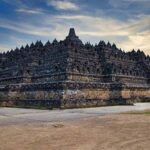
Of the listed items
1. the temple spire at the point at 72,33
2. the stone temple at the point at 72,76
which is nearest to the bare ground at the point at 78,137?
the stone temple at the point at 72,76

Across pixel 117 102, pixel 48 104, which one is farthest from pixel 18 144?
pixel 117 102

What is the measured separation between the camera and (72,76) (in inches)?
1318

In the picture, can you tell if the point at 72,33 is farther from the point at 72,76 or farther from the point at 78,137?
the point at 78,137

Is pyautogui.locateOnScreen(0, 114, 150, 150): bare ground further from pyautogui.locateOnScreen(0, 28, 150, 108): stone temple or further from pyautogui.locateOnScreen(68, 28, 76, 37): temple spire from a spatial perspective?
pyautogui.locateOnScreen(68, 28, 76, 37): temple spire

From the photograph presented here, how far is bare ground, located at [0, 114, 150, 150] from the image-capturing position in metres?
8.69

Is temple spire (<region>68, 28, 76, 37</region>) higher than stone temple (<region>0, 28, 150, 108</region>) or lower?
higher

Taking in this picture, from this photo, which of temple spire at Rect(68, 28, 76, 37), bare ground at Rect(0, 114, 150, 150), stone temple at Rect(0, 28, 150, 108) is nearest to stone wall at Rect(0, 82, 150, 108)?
stone temple at Rect(0, 28, 150, 108)

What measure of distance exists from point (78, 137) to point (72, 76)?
23460 mm

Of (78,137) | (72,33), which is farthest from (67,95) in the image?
Answer: (72,33)

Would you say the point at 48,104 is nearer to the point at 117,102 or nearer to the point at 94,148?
the point at 117,102

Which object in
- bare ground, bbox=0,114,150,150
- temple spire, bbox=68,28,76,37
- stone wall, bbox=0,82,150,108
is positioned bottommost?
bare ground, bbox=0,114,150,150

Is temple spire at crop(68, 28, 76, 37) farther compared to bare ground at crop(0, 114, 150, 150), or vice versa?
temple spire at crop(68, 28, 76, 37)

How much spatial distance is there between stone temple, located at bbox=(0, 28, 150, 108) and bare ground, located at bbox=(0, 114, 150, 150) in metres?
12.9

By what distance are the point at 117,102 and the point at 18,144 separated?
2219 cm
